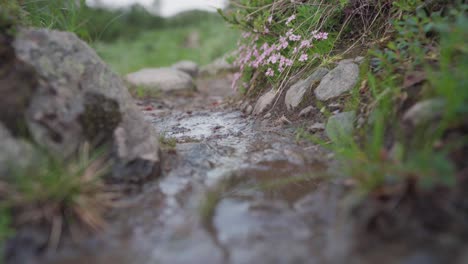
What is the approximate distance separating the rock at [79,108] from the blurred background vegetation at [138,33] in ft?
0.90

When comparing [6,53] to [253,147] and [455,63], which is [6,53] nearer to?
[253,147]

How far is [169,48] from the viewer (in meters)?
13.7

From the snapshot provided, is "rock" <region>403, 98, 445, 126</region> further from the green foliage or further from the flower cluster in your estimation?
the green foliage

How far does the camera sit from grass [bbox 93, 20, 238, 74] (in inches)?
412

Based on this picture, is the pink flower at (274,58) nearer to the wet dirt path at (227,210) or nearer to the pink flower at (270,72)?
the pink flower at (270,72)

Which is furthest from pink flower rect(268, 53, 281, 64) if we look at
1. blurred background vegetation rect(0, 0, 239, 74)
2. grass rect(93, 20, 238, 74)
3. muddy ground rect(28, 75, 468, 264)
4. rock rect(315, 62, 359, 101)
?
grass rect(93, 20, 238, 74)

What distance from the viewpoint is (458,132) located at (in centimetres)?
160

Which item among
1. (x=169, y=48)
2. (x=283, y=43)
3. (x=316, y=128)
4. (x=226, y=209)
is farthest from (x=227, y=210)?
(x=169, y=48)

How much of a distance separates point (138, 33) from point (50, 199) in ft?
58.0

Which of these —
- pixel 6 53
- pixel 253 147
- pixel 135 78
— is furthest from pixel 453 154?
pixel 135 78

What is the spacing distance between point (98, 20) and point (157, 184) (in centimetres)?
1498

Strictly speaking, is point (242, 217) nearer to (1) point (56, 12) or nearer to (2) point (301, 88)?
(2) point (301, 88)

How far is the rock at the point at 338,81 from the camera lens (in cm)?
279

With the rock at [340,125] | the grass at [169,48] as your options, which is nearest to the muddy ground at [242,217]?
the rock at [340,125]
